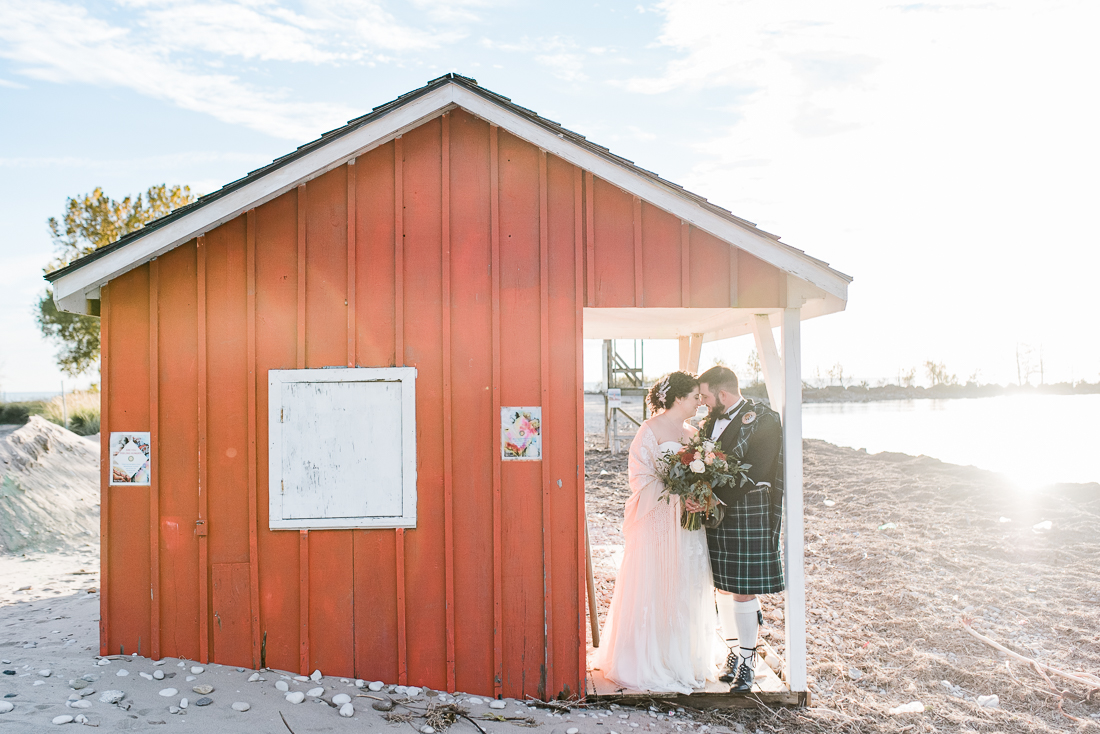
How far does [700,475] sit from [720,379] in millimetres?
879

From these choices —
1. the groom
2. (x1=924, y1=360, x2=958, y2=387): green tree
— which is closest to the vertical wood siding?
the groom

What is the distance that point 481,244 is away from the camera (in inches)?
190

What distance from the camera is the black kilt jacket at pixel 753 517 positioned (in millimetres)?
4801

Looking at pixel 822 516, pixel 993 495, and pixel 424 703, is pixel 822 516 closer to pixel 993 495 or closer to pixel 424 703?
pixel 993 495

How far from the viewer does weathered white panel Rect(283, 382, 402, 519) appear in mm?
4699

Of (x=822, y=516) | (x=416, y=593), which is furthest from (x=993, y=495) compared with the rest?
(x=416, y=593)

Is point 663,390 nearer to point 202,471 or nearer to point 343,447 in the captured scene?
point 343,447

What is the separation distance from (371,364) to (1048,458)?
798 inches

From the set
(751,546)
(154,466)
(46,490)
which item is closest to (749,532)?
(751,546)

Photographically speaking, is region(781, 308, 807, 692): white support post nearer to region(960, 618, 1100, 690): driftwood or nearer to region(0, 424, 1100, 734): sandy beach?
region(0, 424, 1100, 734): sandy beach

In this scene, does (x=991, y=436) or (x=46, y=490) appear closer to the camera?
(x=46, y=490)

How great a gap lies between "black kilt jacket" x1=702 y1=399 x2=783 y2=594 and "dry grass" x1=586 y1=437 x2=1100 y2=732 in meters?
0.98

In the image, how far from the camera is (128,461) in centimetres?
471

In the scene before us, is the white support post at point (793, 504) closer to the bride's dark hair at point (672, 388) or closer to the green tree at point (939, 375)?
the bride's dark hair at point (672, 388)
